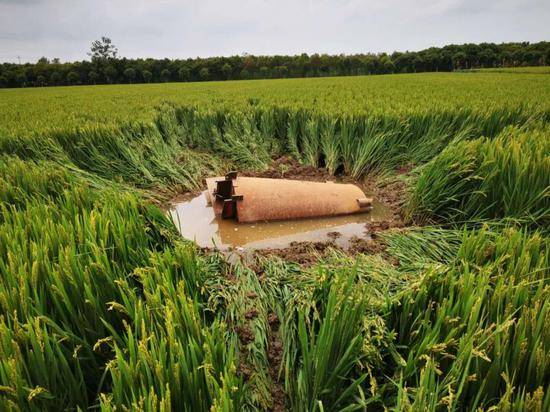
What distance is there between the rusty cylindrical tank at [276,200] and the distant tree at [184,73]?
42.8 metres

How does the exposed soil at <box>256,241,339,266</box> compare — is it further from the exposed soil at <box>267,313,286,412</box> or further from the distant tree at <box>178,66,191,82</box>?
the distant tree at <box>178,66,191,82</box>

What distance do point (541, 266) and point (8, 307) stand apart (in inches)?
85.2

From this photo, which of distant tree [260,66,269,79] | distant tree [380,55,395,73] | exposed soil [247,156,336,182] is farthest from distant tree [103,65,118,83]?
exposed soil [247,156,336,182]

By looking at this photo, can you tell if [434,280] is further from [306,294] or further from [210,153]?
[210,153]

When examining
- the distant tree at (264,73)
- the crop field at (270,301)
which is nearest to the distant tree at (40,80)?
the distant tree at (264,73)

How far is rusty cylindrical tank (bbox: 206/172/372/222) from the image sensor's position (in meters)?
3.28

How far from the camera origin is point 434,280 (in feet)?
4.96

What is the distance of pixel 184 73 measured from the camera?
42.1 m

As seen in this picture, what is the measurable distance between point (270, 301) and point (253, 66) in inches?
1808

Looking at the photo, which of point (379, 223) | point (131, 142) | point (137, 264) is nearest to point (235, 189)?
point (379, 223)

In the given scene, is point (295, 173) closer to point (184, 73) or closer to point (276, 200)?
point (276, 200)

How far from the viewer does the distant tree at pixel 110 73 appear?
41062 mm

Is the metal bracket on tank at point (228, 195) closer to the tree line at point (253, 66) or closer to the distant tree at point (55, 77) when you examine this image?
the tree line at point (253, 66)

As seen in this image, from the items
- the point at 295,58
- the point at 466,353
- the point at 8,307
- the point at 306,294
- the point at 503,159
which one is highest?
the point at 295,58
